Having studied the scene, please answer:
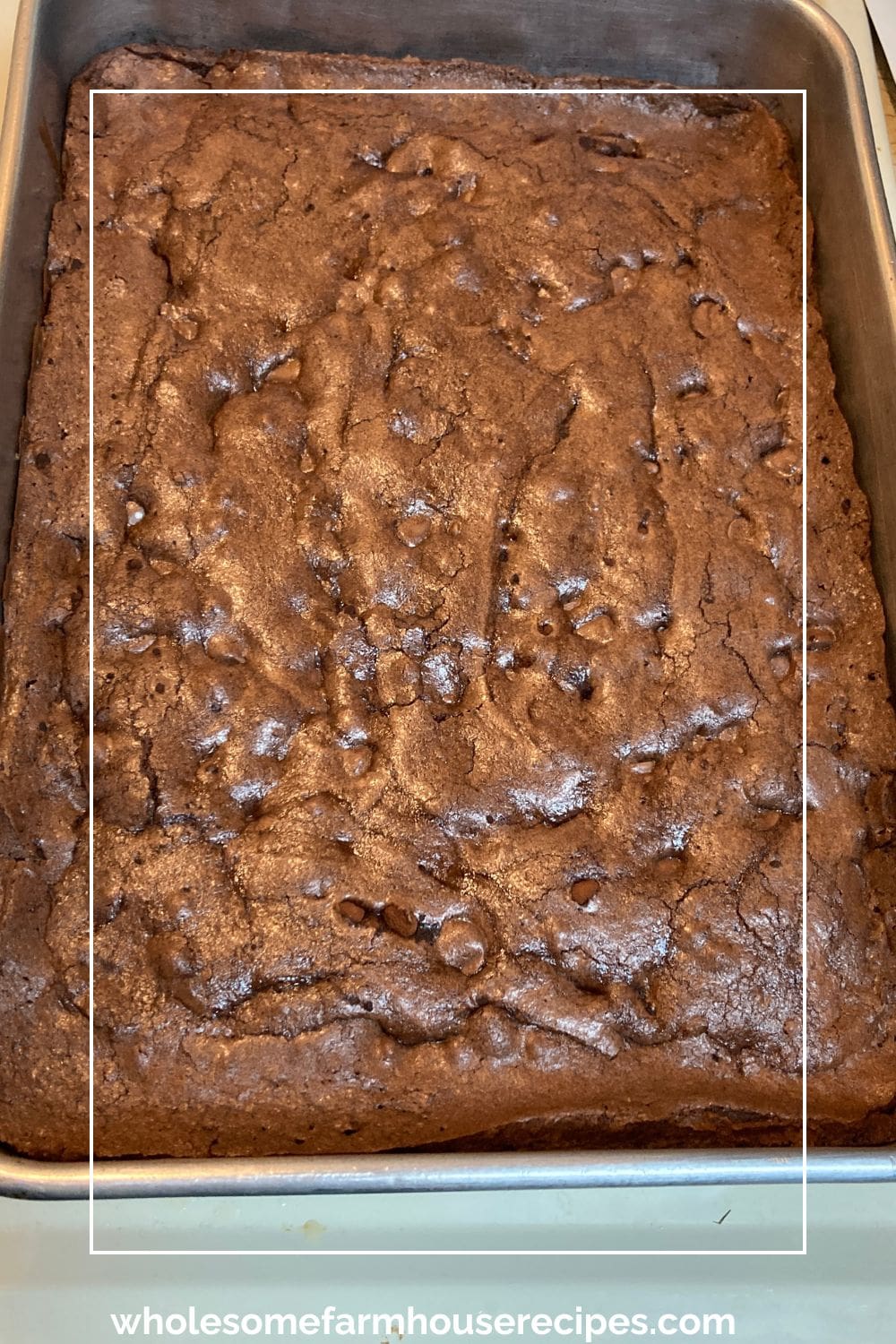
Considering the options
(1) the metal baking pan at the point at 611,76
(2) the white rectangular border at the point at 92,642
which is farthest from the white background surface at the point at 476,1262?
(1) the metal baking pan at the point at 611,76

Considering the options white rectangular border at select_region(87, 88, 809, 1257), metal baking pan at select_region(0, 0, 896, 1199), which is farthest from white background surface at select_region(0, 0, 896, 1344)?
metal baking pan at select_region(0, 0, 896, 1199)

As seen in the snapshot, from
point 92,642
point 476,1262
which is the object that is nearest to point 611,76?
point 92,642

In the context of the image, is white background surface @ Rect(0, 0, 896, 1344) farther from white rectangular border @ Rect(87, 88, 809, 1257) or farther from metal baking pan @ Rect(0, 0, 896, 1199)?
metal baking pan @ Rect(0, 0, 896, 1199)

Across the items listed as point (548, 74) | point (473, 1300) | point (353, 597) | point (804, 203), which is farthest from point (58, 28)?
point (473, 1300)

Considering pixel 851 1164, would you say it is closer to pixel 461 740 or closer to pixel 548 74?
pixel 461 740

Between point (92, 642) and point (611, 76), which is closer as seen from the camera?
point (92, 642)

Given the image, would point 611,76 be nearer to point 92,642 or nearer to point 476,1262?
point 92,642
